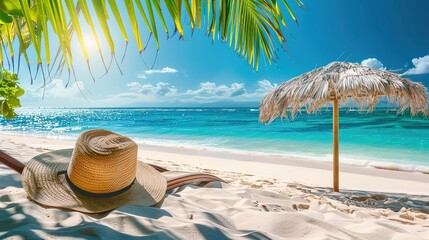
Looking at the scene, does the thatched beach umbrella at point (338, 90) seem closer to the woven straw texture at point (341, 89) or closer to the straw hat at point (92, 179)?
the woven straw texture at point (341, 89)

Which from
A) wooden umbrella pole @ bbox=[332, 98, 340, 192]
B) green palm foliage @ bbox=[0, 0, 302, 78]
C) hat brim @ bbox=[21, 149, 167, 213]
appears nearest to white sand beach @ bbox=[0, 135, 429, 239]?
hat brim @ bbox=[21, 149, 167, 213]

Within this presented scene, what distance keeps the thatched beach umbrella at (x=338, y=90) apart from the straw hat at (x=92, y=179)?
2286mm

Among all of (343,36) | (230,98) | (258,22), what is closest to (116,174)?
(258,22)

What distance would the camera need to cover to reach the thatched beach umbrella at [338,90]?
3412 millimetres

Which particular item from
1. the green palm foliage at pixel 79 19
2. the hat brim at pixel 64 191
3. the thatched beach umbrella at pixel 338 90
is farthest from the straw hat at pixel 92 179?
the thatched beach umbrella at pixel 338 90

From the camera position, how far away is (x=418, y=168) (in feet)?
26.2

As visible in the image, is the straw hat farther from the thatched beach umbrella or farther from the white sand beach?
the thatched beach umbrella

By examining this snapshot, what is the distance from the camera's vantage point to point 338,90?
136 inches

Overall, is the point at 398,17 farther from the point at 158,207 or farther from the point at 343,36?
the point at 158,207

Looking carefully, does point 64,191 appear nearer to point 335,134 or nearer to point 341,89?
point 341,89

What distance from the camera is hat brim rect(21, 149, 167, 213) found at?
5.29ft

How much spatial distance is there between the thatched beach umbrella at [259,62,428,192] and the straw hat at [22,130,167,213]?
229 centimetres

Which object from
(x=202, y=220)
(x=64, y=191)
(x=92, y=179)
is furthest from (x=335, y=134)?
(x=64, y=191)

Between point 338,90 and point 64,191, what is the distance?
2.86m
